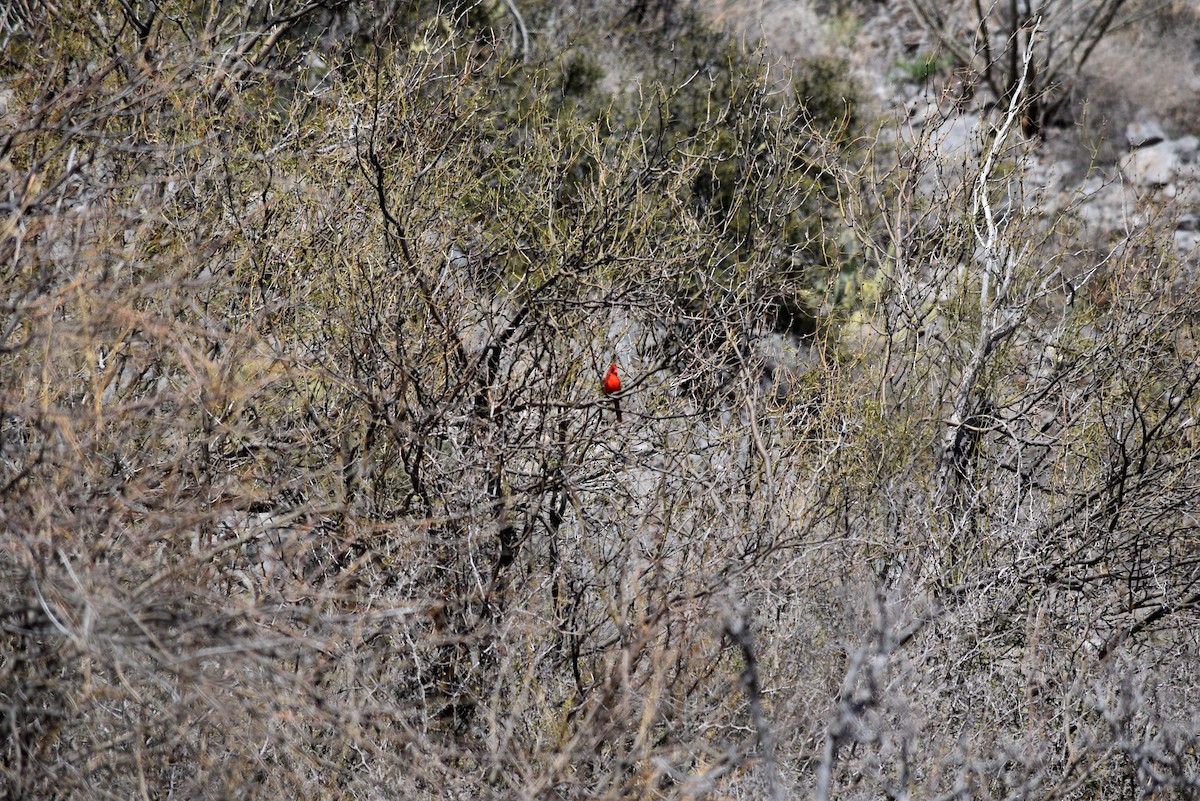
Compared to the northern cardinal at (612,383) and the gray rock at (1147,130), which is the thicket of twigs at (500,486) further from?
the gray rock at (1147,130)

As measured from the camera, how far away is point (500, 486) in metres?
5.72

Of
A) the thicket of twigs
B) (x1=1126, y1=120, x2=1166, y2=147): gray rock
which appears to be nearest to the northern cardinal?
the thicket of twigs

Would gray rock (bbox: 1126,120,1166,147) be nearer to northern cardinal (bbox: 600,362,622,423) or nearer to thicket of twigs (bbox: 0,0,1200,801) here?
thicket of twigs (bbox: 0,0,1200,801)

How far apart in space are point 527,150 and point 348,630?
149 inches

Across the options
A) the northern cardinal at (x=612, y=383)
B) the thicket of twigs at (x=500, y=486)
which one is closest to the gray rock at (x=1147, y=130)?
the thicket of twigs at (x=500, y=486)

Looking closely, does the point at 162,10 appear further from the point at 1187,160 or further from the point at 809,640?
the point at 1187,160

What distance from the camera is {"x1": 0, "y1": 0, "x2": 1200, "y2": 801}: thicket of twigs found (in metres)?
4.15

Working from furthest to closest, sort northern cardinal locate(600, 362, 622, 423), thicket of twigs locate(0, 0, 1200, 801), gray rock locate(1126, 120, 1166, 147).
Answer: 1. gray rock locate(1126, 120, 1166, 147)
2. northern cardinal locate(600, 362, 622, 423)
3. thicket of twigs locate(0, 0, 1200, 801)

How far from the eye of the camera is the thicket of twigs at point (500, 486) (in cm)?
415

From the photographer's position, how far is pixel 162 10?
6.45 metres

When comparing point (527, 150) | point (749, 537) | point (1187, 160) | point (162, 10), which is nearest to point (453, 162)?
point (527, 150)

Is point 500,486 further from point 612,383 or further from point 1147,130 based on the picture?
point 1147,130

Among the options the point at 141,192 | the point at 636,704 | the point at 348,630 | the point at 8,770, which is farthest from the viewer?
the point at 141,192

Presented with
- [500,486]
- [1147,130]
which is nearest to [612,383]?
[500,486]
